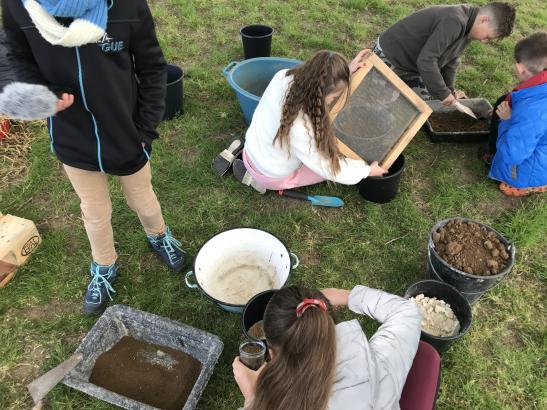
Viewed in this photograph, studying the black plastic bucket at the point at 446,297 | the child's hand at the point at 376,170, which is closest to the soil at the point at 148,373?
the black plastic bucket at the point at 446,297

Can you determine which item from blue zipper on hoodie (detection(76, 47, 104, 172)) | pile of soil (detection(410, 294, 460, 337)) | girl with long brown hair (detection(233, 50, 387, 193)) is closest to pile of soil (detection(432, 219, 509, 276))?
pile of soil (detection(410, 294, 460, 337))

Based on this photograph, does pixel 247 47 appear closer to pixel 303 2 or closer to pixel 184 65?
pixel 184 65

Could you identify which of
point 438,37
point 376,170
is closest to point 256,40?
point 438,37

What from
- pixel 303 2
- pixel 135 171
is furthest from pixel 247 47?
pixel 135 171

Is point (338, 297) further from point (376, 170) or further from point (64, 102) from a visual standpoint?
point (64, 102)

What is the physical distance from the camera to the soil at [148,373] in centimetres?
229

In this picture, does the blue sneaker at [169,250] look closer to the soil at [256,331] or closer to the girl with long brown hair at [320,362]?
the soil at [256,331]

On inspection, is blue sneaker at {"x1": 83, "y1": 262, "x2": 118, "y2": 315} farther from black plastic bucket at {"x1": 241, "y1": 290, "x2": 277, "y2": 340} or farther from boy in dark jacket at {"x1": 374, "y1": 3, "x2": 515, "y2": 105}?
boy in dark jacket at {"x1": 374, "y1": 3, "x2": 515, "y2": 105}

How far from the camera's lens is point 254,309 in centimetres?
242

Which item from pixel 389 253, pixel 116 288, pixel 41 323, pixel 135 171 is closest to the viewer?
pixel 135 171

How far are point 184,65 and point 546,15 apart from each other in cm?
537

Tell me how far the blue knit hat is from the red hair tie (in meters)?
1.37

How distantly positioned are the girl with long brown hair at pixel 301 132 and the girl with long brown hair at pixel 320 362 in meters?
1.32

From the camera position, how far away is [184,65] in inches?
185
